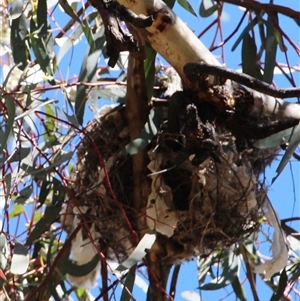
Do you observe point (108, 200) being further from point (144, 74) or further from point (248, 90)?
point (248, 90)

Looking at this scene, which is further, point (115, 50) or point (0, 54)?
point (0, 54)

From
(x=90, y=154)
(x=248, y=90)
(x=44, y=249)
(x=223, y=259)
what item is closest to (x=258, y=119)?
(x=248, y=90)

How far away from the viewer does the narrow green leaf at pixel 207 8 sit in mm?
1963

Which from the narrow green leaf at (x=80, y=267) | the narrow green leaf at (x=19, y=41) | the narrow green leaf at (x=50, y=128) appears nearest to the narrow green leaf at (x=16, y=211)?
the narrow green leaf at (x=50, y=128)

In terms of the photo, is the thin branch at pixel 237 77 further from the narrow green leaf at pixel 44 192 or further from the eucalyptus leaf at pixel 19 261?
the narrow green leaf at pixel 44 192

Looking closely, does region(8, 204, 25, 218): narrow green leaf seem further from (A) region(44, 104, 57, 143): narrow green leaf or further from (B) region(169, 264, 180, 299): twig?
(B) region(169, 264, 180, 299): twig

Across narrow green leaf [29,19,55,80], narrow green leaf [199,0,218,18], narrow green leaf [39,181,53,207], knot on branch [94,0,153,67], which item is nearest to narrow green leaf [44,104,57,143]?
narrow green leaf [39,181,53,207]

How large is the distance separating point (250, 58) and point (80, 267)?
1.91 ft

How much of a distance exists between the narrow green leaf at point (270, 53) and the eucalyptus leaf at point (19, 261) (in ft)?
1.96

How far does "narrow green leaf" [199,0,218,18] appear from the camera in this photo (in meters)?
1.96

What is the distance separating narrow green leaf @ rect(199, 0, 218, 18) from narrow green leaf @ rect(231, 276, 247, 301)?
0.66m

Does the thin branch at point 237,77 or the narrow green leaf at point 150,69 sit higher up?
the narrow green leaf at point 150,69

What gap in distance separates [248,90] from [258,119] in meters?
0.06

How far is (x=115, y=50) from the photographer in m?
1.17
